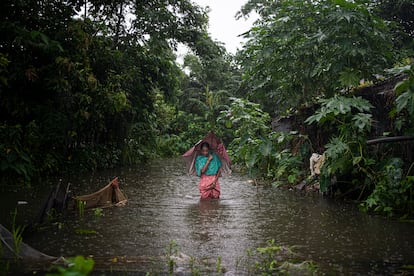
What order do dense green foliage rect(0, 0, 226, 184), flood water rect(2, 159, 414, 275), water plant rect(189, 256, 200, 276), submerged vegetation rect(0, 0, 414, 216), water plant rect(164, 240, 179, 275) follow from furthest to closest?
dense green foliage rect(0, 0, 226, 184), submerged vegetation rect(0, 0, 414, 216), flood water rect(2, 159, 414, 275), water plant rect(164, 240, 179, 275), water plant rect(189, 256, 200, 276)

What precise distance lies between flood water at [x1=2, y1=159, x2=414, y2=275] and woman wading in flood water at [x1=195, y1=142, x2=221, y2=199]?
347 millimetres

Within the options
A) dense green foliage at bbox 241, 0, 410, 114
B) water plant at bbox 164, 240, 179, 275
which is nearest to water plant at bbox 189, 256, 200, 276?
water plant at bbox 164, 240, 179, 275

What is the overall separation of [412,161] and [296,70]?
2.93 meters

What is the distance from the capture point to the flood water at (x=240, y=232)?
445 cm

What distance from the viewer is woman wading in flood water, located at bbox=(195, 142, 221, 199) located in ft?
28.3

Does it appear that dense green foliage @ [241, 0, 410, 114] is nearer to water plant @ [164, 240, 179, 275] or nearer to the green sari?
the green sari

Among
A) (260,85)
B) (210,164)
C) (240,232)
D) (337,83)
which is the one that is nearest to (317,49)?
(337,83)

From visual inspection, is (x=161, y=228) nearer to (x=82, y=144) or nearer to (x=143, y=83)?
(x=82, y=144)

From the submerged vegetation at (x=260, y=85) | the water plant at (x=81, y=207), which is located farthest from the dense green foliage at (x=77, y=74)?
the water plant at (x=81, y=207)

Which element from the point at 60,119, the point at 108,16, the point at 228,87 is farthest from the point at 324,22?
the point at 228,87

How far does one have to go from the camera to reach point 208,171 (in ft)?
28.6

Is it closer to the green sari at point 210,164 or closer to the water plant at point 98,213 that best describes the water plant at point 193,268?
the water plant at point 98,213

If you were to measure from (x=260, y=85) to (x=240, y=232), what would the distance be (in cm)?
458

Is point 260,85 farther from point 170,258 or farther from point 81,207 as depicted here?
point 170,258
